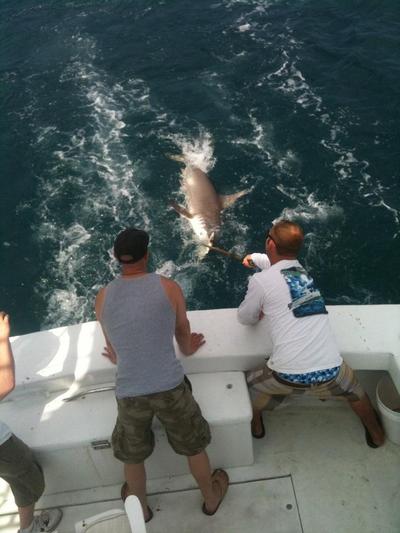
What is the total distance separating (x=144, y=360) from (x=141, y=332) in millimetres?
188

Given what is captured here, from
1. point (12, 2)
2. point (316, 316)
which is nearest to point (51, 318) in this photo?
point (316, 316)

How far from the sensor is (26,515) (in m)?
3.35

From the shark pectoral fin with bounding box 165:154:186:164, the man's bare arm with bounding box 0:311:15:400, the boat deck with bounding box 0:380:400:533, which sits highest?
the man's bare arm with bounding box 0:311:15:400

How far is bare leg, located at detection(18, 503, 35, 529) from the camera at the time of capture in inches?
131

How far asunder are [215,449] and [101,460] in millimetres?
823

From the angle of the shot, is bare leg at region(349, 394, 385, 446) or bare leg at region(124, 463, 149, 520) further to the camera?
bare leg at region(349, 394, 385, 446)

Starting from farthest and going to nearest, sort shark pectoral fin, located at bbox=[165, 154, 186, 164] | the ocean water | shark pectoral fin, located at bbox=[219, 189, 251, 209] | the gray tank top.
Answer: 1. shark pectoral fin, located at bbox=[165, 154, 186, 164]
2. shark pectoral fin, located at bbox=[219, 189, 251, 209]
3. the ocean water
4. the gray tank top

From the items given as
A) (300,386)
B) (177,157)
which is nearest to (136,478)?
(300,386)

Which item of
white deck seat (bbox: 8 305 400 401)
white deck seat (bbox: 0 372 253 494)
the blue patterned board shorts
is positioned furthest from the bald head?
white deck seat (bbox: 0 372 253 494)

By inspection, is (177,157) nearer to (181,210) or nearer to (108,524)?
(181,210)

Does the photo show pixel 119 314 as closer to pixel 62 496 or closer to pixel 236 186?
pixel 62 496

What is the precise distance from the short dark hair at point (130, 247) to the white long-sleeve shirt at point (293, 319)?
88 centimetres

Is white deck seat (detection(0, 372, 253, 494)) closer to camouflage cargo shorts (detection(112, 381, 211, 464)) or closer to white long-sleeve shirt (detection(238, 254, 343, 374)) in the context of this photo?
camouflage cargo shorts (detection(112, 381, 211, 464))

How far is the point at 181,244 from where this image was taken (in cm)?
730
